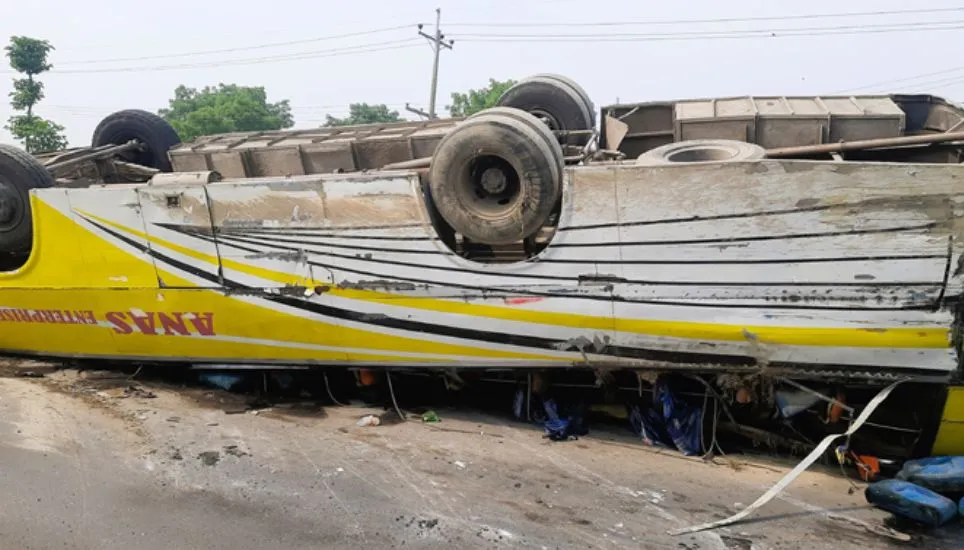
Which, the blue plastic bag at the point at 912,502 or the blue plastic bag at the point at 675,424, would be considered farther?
the blue plastic bag at the point at 675,424

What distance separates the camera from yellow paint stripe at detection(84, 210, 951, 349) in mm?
3693

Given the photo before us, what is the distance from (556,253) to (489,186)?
0.61m

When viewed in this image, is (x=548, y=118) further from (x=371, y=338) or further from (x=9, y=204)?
(x=9, y=204)

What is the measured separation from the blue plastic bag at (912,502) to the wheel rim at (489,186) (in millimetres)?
2551

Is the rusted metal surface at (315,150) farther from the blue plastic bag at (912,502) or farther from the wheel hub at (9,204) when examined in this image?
the blue plastic bag at (912,502)

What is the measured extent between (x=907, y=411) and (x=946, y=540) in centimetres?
79

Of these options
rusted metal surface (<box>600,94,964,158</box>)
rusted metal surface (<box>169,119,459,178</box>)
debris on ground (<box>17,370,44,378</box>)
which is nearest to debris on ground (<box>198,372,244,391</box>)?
debris on ground (<box>17,370,44,378</box>)

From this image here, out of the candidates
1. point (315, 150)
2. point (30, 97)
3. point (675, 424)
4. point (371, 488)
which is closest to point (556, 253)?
point (675, 424)

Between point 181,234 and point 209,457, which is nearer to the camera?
point 209,457

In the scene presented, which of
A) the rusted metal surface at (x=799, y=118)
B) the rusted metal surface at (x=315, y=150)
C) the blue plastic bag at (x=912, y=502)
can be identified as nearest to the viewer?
the blue plastic bag at (x=912, y=502)

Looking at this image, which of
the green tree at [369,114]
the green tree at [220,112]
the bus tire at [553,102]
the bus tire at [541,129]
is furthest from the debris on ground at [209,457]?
the green tree at [369,114]

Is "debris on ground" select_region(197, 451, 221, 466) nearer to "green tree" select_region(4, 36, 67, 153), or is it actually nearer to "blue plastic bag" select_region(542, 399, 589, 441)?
"blue plastic bag" select_region(542, 399, 589, 441)

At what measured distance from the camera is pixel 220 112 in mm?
33625

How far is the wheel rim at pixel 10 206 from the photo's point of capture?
568 cm
